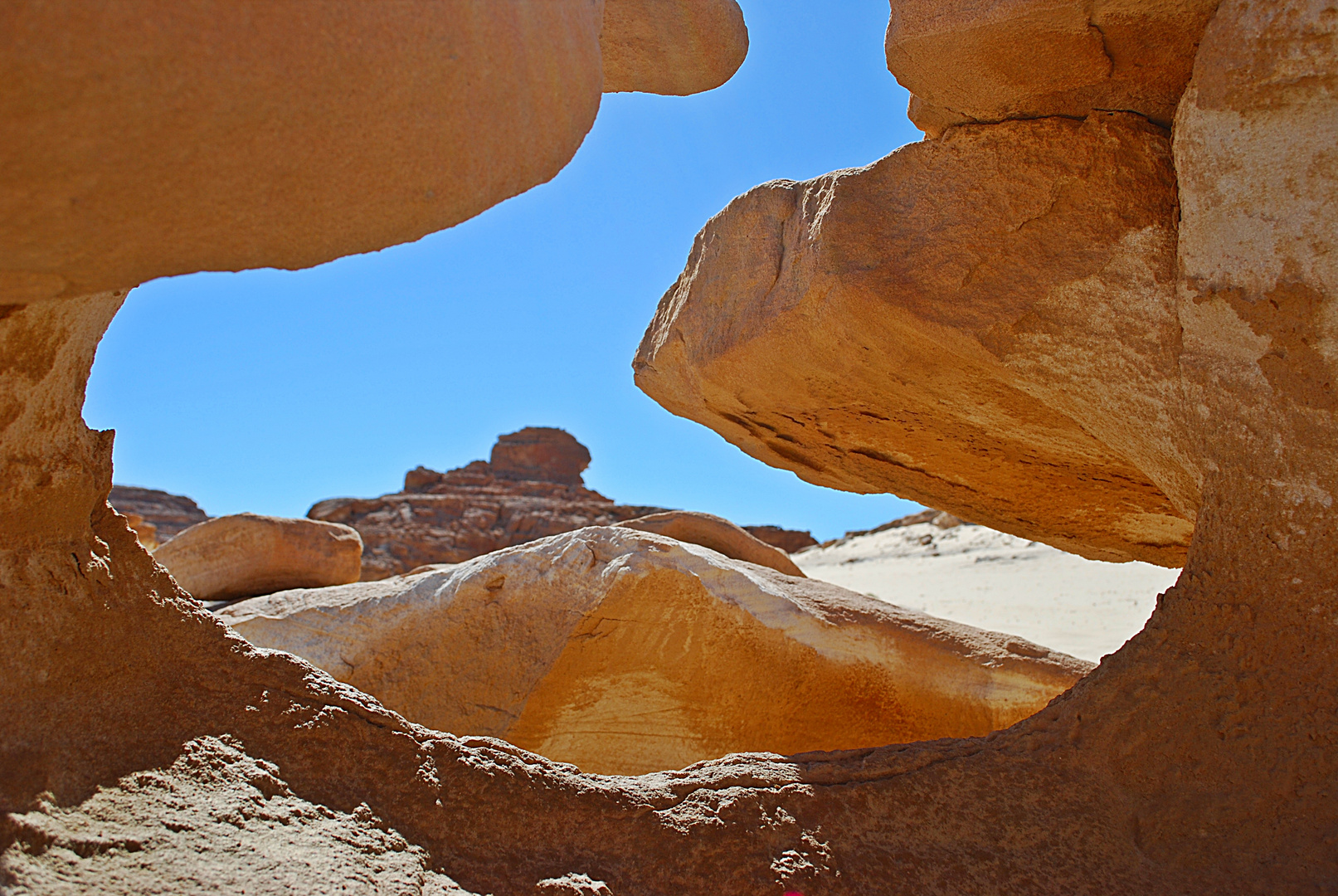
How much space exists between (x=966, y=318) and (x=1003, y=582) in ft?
48.0

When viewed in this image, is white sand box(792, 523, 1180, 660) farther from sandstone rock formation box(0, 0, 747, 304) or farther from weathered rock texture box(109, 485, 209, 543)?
weathered rock texture box(109, 485, 209, 543)

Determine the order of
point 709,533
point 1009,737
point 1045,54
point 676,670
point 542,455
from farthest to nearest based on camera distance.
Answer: point 542,455 → point 709,533 → point 676,670 → point 1045,54 → point 1009,737

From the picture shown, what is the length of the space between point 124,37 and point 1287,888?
233cm

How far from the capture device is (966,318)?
8.64 feet

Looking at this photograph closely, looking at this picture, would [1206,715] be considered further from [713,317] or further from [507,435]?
[507,435]

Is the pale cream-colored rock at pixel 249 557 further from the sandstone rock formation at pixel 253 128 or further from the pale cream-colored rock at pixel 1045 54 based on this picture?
the sandstone rock formation at pixel 253 128

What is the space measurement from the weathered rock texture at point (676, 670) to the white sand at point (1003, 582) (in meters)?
4.71

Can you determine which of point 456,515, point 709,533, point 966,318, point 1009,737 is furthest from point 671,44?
point 456,515

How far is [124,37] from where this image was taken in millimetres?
1106

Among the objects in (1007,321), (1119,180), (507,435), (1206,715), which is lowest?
(1206,715)

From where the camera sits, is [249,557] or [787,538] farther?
[787,538]

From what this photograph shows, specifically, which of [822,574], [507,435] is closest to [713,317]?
[822,574]

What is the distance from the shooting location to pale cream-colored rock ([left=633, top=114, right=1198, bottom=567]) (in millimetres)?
2457

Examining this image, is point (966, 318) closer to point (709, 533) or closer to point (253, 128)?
point (253, 128)
